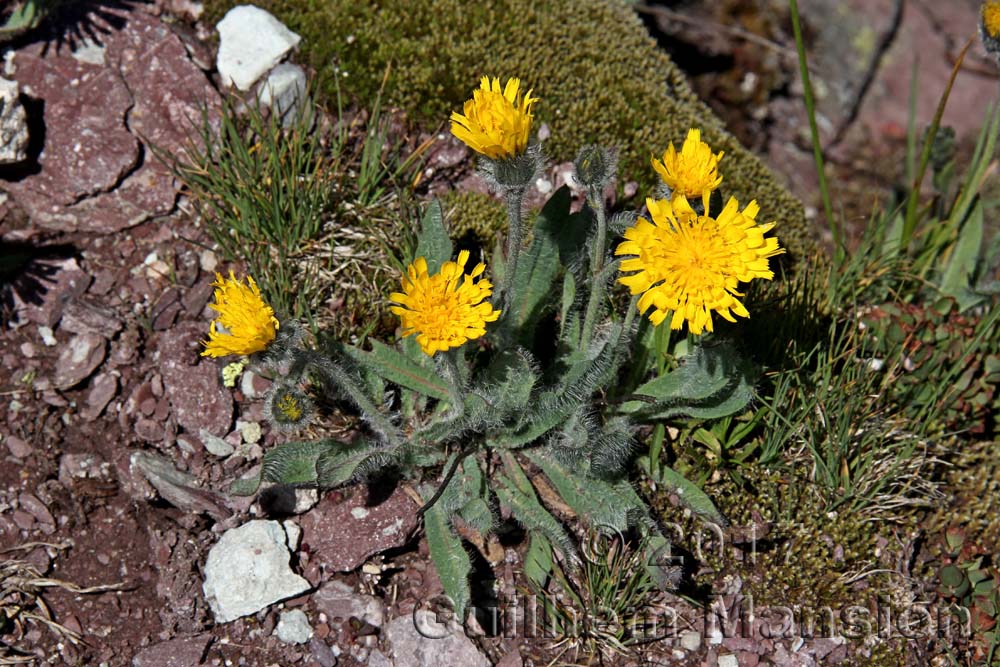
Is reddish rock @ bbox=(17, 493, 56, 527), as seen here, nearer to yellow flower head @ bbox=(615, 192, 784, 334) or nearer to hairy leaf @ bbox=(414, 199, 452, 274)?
hairy leaf @ bbox=(414, 199, 452, 274)

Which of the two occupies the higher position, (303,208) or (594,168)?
(594,168)

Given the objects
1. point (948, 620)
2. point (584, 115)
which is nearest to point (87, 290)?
point (584, 115)

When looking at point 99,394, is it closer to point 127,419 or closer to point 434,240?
point 127,419

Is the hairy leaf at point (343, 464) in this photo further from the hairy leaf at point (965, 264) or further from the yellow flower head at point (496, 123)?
the hairy leaf at point (965, 264)

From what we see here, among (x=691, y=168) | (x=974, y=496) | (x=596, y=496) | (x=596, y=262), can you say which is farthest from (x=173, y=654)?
(x=974, y=496)

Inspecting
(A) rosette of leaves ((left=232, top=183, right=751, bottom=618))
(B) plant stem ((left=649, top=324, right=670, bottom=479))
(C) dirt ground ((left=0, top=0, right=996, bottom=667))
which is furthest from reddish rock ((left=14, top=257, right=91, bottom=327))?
(B) plant stem ((left=649, top=324, right=670, bottom=479))

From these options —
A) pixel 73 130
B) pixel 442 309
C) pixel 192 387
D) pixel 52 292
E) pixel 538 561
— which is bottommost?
pixel 538 561

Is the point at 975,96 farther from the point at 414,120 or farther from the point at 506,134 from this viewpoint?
the point at 506,134

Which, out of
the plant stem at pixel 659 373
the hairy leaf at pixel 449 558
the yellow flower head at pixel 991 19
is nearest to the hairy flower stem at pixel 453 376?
the hairy leaf at pixel 449 558
